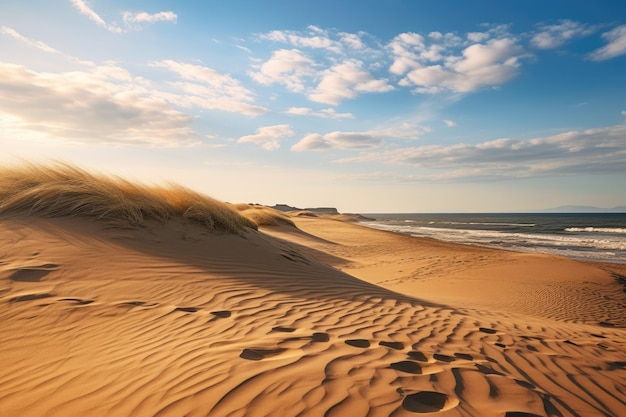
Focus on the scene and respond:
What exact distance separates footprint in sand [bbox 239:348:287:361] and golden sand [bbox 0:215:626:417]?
16 millimetres

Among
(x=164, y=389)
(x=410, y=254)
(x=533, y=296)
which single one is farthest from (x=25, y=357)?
(x=410, y=254)

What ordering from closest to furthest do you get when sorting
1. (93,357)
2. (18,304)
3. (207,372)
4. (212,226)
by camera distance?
1. (207,372)
2. (93,357)
3. (18,304)
4. (212,226)

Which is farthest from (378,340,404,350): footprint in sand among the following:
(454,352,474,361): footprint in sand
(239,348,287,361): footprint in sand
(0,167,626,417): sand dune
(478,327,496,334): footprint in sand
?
(478,327,496,334): footprint in sand

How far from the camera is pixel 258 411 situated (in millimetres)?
2062

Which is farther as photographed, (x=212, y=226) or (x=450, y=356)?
(x=212, y=226)

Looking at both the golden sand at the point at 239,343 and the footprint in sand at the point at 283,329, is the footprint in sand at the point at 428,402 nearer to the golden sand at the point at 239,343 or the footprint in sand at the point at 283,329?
the golden sand at the point at 239,343

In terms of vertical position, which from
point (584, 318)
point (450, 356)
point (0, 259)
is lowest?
point (584, 318)

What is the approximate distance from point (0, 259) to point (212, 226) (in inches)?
149

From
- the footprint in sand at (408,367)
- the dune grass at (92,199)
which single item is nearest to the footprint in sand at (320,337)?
the footprint in sand at (408,367)

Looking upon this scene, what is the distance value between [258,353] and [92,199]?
18.5ft

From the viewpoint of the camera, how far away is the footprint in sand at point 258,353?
2773 millimetres

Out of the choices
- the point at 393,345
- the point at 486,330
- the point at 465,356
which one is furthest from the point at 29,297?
the point at 486,330

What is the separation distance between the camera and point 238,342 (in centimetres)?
307

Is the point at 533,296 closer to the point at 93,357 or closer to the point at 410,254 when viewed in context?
the point at 410,254
